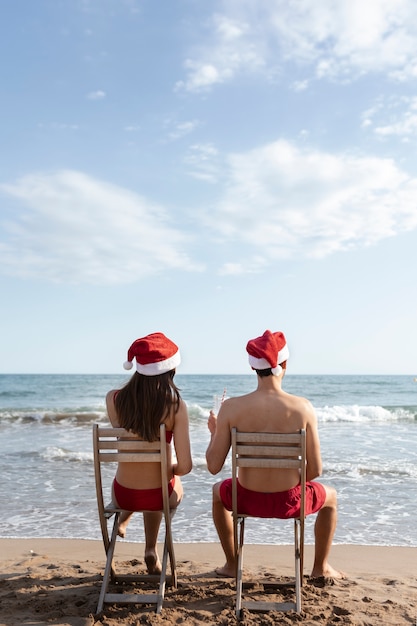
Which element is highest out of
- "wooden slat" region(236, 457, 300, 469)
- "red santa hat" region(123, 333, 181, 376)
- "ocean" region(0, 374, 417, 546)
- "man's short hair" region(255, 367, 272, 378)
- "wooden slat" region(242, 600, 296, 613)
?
"red santa hat" region(123, 333, 181, 376)

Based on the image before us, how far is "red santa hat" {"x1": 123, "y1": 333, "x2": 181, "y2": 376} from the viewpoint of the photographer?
3.68 metres

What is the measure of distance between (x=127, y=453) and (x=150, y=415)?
254mm

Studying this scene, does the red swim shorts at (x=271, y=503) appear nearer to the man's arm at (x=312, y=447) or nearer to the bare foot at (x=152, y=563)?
the man's arm at (x=312, y=447)

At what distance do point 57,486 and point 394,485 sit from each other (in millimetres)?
4437

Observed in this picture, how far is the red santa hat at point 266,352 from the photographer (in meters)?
3.67

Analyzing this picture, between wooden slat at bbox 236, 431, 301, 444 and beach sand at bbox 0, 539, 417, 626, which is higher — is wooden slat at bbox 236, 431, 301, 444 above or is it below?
above

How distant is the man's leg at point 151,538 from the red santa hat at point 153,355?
3.45 ft

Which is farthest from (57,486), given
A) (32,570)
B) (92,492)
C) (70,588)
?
(70,588)

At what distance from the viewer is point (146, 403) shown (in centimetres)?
360

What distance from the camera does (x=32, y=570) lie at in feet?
14.9

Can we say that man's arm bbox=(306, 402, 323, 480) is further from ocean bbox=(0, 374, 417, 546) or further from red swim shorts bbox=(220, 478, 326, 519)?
ocean bbox=(0, 374, 417, 546)

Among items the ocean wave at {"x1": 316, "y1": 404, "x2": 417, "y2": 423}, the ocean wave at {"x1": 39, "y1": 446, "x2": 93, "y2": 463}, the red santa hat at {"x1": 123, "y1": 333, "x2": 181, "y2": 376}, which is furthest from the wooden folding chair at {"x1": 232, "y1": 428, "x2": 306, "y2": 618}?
the ocean wave at {"x1": 316, "y1": 404, "x2": 417, "y2": 423}

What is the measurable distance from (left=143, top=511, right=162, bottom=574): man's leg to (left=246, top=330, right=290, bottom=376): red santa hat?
4.18 feet

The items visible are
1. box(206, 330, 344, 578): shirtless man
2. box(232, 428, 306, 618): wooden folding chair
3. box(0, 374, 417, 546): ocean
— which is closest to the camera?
box(232, 428, 306, 618): wooden folding chair
